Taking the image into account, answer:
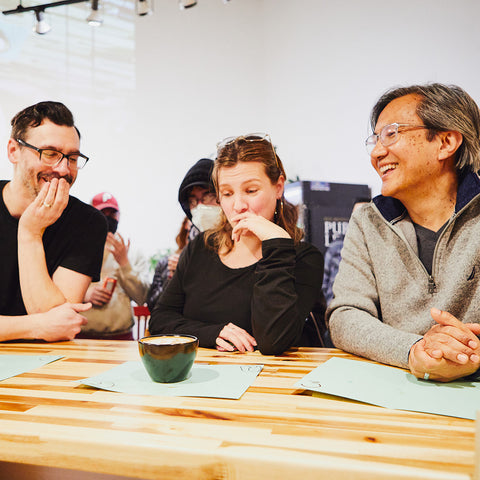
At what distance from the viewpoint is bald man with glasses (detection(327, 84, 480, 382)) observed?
109 cm

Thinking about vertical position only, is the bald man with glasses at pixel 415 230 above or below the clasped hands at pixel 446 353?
above

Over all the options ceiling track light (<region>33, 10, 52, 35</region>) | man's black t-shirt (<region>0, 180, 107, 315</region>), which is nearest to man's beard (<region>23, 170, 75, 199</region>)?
man's black t-shirt (<region>0, 180, 107, 315</region>)

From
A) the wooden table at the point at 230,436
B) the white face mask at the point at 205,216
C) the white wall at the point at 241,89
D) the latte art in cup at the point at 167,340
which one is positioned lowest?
the wooden table at the point at 230,436

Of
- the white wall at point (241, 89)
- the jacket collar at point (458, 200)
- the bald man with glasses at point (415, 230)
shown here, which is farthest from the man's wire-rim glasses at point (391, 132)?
the white wall at point (241, 89)

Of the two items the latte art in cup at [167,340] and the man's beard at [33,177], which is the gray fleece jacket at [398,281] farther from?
the man's beard at [33,177]

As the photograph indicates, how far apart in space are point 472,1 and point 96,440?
11.6ft

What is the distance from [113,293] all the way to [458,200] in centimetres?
204

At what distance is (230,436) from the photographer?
1.80 feet

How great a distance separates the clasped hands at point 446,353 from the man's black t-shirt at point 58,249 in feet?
3.79

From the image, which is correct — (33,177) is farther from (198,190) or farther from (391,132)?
(391,132)

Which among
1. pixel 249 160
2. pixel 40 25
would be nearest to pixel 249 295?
pixel 249 160

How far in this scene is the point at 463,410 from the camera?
64 centimetres

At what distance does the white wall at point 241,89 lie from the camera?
3686mm

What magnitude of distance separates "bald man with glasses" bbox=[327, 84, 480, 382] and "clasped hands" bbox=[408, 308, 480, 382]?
0.39ft
